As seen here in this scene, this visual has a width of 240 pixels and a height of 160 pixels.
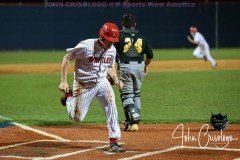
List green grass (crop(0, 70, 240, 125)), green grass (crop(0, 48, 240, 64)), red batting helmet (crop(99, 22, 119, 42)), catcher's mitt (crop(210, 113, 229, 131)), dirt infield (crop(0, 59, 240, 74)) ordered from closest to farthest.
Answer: red batting helmet (crop(99, 22, 119, 42)) → catcher's mitt (crop(210, 113, 229, 131)) → green grass (crop(0, 70, 240, 125)) → dirt infield (crop(0, 59, 240, 74)) → green grass (crop(0, 48, 240, 64))

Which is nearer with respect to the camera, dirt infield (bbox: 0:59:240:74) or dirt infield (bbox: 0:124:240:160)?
dirt infield (bbox: 0:124:240:160)

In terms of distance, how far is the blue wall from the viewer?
35938mm

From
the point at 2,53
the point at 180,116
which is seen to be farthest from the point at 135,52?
the point at 2,53

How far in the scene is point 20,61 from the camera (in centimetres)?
2981

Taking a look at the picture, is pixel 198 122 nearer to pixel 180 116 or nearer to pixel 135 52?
pixel 180 116

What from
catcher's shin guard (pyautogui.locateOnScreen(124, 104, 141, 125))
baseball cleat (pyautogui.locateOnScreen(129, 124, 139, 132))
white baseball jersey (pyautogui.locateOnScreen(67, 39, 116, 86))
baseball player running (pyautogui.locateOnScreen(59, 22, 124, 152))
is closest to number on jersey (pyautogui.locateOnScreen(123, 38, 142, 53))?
catcher's shin guard (pyautogui.locateOnScreen(124, 104, 141, 125))

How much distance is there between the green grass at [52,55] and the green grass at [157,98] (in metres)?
8.33

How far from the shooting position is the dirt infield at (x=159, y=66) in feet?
80.2

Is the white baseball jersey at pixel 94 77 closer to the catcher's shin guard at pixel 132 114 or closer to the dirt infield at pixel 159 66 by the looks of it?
the catcher's shin guard at pixel 132 114

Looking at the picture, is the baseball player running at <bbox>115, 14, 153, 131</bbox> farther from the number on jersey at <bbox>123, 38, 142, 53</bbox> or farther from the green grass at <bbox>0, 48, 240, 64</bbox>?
the green grass at <bbox>0, 48, 240, 64</bbox>

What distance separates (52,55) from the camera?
34031 millimetres

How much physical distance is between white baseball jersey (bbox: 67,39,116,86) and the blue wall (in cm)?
2789

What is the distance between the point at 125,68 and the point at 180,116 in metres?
2.69

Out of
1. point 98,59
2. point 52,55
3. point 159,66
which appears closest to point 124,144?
point 98,59
